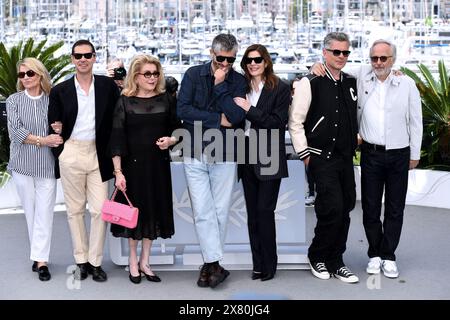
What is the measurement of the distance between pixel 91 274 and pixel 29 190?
2.50ft

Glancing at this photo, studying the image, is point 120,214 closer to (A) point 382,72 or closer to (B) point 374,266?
(B) point 374,266

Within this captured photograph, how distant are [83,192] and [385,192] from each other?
7.15ft

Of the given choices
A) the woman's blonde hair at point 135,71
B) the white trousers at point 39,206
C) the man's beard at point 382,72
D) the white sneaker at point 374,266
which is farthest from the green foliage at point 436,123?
the white trousers at point 39,206

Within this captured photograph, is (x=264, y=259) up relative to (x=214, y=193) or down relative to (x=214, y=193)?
down

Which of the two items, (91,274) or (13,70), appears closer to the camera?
(91,274)

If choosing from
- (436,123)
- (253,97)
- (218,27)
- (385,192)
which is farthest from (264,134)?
(218,27)

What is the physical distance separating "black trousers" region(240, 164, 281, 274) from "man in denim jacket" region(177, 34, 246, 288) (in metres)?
0.13

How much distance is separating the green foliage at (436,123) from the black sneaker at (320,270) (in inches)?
117

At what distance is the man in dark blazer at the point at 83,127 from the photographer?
17.3ft

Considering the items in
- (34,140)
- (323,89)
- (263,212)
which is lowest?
(263,212)

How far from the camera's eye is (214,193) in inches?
209

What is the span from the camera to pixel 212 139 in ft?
17.0
